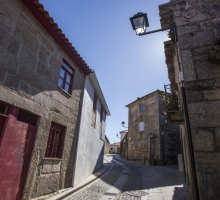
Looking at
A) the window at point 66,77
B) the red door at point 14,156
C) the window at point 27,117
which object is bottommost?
the red door at point 14,156

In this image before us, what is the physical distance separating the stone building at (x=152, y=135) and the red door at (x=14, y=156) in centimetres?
A: 1386

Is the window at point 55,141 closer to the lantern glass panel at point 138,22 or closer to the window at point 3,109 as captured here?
the window at point 3,109

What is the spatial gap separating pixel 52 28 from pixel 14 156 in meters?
4.05

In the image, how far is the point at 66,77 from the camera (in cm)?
614

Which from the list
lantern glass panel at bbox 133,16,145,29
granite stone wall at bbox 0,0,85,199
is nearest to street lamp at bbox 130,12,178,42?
lantern glass panel at bbox 133,16,145,29

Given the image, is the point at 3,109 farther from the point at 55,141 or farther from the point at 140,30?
the point at 140,30

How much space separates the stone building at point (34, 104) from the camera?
3.69 meters

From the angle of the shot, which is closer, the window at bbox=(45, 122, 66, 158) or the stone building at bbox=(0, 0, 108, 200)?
the stone building at bbox=(0, 0, 108, 200)

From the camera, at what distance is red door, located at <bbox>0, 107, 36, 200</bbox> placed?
355cm

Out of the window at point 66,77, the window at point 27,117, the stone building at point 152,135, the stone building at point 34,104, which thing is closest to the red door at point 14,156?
the stone building at point 34,104

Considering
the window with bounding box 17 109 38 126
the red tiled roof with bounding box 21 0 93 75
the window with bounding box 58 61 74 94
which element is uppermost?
the red tiled roof with bounding box 21 0 93 75

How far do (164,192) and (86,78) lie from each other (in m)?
5.89

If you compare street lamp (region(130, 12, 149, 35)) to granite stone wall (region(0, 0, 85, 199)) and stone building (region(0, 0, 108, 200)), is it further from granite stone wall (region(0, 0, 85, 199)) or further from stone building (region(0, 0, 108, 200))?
granite stone wall (region(0, 0, 85, 199))

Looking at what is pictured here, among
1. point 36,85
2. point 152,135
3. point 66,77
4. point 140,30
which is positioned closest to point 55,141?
point 36,85
